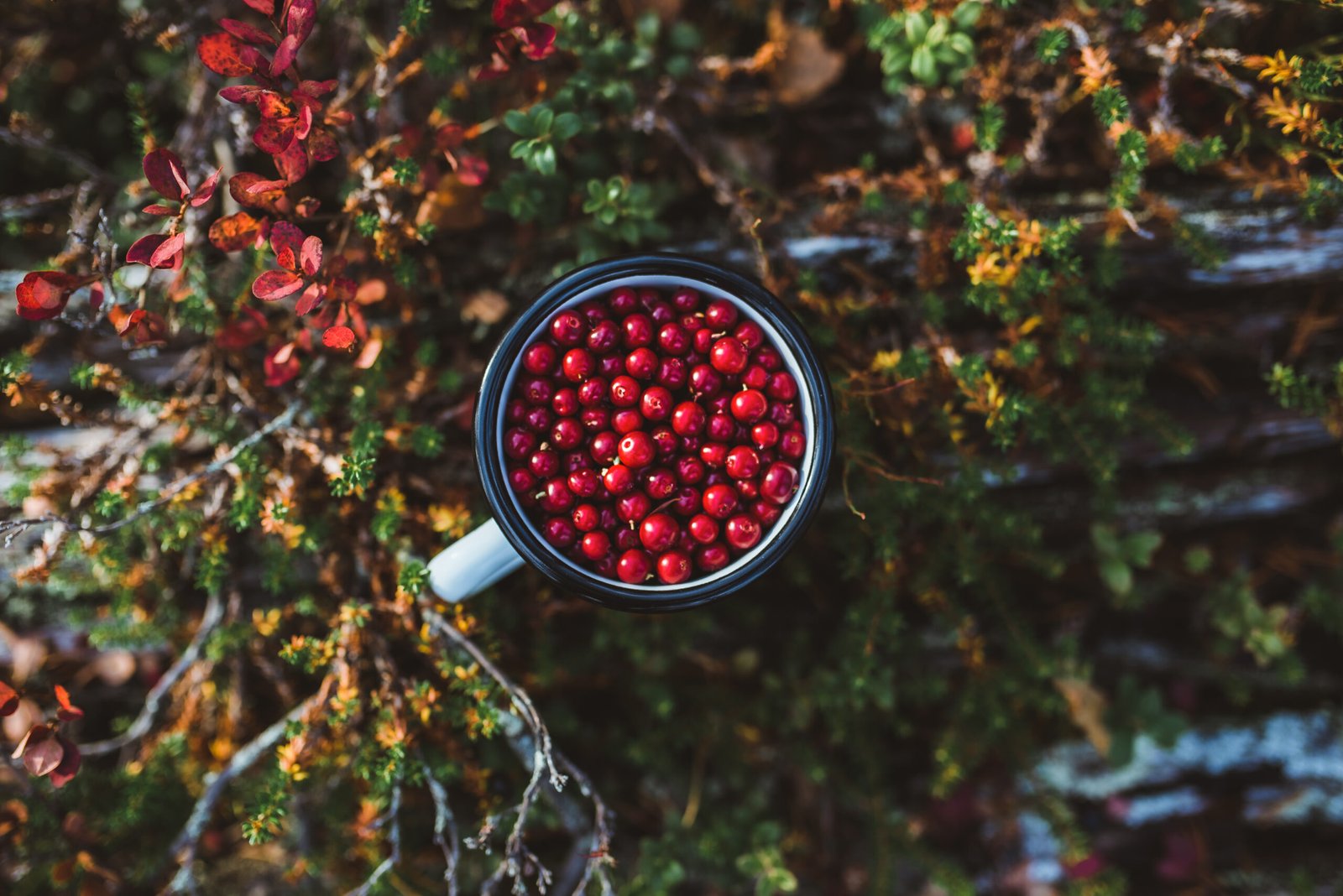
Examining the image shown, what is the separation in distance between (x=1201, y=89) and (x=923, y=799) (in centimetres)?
246

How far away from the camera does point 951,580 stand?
255 cm

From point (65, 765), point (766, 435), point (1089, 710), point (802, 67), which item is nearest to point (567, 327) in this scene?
point (766, 435)

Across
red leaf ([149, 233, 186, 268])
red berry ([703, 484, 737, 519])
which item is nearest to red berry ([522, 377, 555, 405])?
red berry ([703, 484, 737, 519])

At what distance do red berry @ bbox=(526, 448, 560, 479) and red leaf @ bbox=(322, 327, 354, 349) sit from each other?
0.48 m

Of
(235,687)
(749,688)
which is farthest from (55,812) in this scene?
(749,688)

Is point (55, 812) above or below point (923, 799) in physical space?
above

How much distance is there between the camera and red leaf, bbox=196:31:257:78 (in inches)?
66.8

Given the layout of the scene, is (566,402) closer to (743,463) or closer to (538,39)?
(743,463)

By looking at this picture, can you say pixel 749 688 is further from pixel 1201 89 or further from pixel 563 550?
pixel 1201 89

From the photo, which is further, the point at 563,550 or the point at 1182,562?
the point at 1182,562

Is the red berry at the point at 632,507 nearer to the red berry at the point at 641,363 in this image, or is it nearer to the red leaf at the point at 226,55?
the red berry at the point at 641,363

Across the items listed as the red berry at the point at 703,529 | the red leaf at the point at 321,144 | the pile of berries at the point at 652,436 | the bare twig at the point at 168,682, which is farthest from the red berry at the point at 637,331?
the bare twig at the point at 168,682

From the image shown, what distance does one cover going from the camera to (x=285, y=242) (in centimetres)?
180

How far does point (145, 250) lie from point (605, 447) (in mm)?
1092
